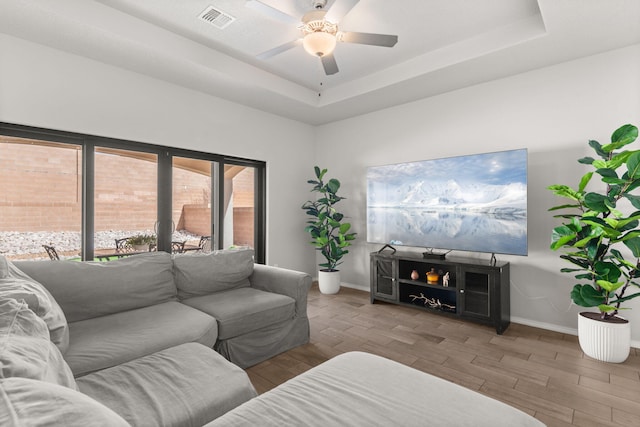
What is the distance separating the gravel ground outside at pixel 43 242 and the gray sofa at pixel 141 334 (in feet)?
Answer: 3.43

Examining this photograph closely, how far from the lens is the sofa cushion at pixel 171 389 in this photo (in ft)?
3.91

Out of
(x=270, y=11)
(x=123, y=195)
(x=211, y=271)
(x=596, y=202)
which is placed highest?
(x=270, y=11)

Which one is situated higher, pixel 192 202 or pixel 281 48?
pixel 281 48

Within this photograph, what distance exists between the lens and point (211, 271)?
2.79 m

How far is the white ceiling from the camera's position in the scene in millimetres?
2404

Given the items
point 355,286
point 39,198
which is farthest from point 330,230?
point 39,198

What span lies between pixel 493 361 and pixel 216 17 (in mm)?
3614

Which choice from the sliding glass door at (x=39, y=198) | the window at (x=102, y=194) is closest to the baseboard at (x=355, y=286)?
the window at (x=102, y=194)

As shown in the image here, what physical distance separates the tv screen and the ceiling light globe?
1.95 m

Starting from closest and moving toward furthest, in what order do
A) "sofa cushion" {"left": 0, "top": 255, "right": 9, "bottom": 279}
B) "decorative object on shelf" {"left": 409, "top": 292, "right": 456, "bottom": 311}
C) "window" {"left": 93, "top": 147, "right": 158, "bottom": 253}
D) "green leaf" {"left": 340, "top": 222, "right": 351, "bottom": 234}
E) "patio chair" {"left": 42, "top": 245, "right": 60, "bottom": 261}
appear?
1. "sofa cushion" {"left": 0, "top": 255, "right": 9, "bottom": 279}
2. "patio chair" {"left": 42, "top": 245, "right": 60, "bottom": 261}
3. "window" {"left": 93, "top": 147, "right": 158, "bottom": 253}
4. "decorative object on shelf" {"left": 409, "top": 292, "right": 456, "bottom": 311}
5. "green leaf" {"left": 340, "top": 222, "right": 351, "bottom": 234}

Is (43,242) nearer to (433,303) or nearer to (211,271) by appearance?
(211,271)

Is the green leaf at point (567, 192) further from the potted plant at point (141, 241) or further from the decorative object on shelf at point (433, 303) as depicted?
the potted plant at point (141, 241)

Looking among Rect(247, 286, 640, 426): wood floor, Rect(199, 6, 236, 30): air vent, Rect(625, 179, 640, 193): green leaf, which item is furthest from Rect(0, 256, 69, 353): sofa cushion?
Rect(625, 179, 640, 193): green leaf

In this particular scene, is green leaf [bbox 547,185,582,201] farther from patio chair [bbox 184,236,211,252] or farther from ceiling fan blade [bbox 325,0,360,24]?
patio chair [bbox 184,236,211,252]
